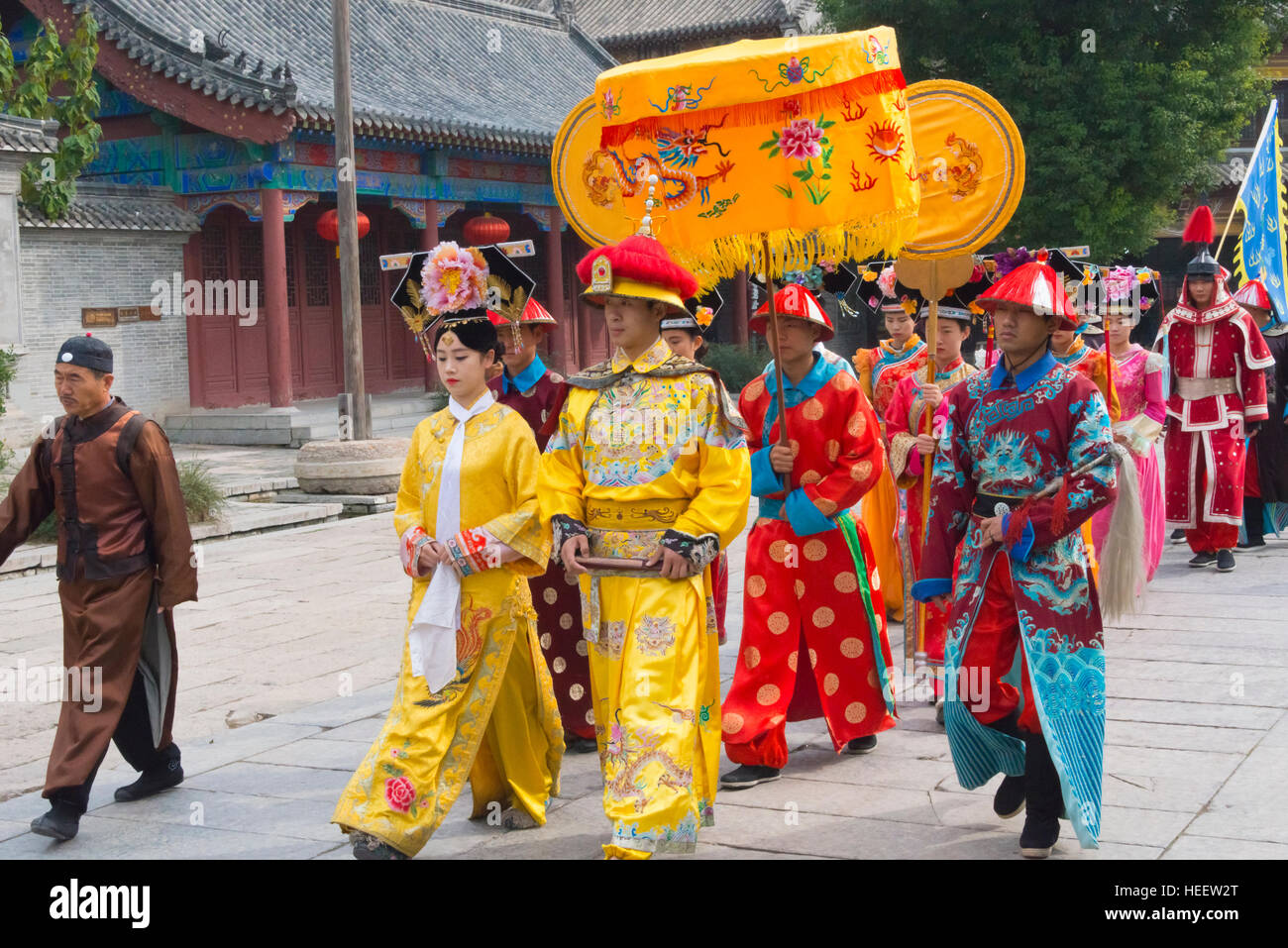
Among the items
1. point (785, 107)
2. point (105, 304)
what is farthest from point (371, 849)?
point (105, 304)

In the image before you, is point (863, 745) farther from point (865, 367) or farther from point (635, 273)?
point (865, 367)

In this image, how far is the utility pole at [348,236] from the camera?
13.5 meters

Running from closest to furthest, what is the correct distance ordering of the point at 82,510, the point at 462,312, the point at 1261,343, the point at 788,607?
the point at 462,312 → the point at 82,510 → the point at 788,607 → the point at 1261,343

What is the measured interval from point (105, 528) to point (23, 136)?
8.96 metres

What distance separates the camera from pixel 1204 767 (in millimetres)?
4949

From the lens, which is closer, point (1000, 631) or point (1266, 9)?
point (1000, 631)

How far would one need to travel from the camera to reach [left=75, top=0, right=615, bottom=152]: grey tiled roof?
16.6m

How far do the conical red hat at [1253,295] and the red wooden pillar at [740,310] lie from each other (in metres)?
16.8

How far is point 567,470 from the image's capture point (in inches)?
176

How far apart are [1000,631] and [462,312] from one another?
70.8 inches

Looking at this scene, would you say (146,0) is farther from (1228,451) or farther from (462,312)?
(462,312)

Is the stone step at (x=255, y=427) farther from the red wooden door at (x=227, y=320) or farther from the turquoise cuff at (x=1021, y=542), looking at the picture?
the turquoise cuff at (x=1021, y=542)

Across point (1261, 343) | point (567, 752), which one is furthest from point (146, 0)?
point (567, 752)

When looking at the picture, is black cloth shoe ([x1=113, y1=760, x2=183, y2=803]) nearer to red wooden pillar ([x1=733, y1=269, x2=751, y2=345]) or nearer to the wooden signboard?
the wooden signboard
